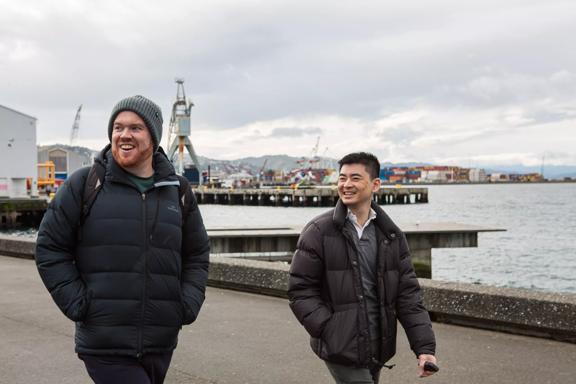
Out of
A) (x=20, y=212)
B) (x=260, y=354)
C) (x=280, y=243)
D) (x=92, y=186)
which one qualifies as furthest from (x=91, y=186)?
(x=20, y=212)

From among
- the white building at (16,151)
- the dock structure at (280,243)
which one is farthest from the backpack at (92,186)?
the white building at (16,151)

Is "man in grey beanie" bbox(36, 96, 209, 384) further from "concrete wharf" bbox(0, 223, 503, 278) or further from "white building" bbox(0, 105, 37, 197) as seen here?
"white building" bbox(0, 105, 37, 197)

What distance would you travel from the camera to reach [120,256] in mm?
2840

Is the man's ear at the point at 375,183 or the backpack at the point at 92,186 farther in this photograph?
the man's ear at the point at 375,183

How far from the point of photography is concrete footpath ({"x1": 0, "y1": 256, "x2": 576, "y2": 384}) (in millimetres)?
5246

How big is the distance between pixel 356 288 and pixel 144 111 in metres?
1.33

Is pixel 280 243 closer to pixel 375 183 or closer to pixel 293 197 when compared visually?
pixel 375 183

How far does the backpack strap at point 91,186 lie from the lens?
2857 mm

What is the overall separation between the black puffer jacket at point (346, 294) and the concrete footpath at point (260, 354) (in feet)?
6.52

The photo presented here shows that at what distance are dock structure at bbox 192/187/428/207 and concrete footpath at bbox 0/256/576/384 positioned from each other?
290 ft

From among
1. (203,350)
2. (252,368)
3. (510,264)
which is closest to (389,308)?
(252,368)

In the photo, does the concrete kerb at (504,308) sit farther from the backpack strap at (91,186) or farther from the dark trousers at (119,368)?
the backpack strap at (91,186)

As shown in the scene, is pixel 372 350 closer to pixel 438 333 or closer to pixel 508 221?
pixel 438 333

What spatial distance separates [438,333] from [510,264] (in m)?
25.4
